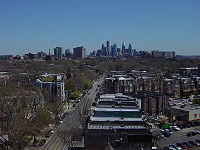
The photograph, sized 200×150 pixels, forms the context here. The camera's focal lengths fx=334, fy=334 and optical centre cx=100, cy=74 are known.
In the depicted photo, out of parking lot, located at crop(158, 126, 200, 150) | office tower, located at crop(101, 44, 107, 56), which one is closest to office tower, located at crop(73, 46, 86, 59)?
office tower, located at crop(101, 44, 107, 56)

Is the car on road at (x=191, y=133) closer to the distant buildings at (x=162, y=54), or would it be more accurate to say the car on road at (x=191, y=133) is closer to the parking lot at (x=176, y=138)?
the parking lot at (x=176, y=138)

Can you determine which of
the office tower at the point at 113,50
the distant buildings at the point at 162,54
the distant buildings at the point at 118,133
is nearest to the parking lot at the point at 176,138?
the distant buildings at the point at 118,133

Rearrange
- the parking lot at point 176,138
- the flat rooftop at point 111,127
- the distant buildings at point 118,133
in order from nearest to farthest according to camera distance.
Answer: the distant buildings at point 118,133 < the flat rooftop at point 111,127 < the parking lot at point 176,138

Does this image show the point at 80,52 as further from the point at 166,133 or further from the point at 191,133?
the point at 191,133

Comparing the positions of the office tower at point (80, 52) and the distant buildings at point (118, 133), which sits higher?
the office tower at point (80, 52)

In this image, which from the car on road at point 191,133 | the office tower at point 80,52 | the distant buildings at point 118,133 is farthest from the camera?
the office tower at point 80,52

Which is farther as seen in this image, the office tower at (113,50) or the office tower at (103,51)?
Answer: the office tower at (103,51)

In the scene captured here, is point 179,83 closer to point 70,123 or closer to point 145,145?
point 70,123

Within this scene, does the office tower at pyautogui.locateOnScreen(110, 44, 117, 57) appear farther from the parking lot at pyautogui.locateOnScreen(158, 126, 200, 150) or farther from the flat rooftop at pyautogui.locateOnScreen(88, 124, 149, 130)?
the flat rooftop at pyautogui.locateOnScreen(88, 124, 149, 130)

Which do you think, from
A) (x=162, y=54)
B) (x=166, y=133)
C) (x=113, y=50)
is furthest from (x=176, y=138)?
(x=113, y=50)

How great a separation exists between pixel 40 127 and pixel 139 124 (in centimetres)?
534

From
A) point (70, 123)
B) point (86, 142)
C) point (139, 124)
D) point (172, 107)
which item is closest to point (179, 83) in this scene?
point (172, 107)

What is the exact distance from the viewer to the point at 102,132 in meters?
7.61

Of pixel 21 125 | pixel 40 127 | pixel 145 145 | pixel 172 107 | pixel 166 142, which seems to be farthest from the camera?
pixel 172 107
